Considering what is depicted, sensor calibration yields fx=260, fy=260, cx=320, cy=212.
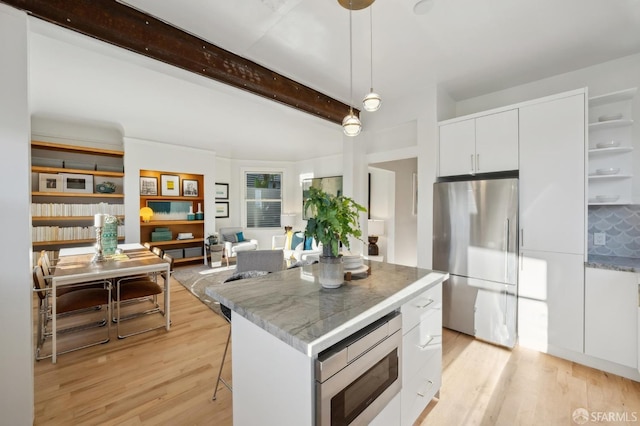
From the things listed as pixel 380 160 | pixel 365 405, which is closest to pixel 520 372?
pixel 365 405

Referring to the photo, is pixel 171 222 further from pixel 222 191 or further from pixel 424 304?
pixel 424 304

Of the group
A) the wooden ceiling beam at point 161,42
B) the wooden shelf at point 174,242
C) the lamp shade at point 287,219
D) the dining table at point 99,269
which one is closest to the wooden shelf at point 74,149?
the wooden shelf at point 174,242

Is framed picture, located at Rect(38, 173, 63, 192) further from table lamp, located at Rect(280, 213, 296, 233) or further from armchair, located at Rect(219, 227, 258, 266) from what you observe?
table lamp, located at Rect(280, 213, 296, 233)

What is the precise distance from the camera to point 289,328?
101 centimetres

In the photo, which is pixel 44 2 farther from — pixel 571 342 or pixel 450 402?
pixel 571 342

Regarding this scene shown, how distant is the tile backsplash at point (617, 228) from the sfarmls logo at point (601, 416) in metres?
1.40

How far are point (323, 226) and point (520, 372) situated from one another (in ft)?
7.44

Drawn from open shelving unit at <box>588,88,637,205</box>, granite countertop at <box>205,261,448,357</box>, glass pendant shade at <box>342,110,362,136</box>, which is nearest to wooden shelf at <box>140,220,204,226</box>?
granite countertop at <box>205,261,448,357</box>

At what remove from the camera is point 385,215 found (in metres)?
5.14

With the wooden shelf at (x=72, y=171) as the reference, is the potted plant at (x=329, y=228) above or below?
below

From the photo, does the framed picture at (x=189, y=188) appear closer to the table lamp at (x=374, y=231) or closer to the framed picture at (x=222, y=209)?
the framed picture at (x=222, y=209)

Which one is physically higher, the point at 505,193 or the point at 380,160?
the point at 380,160

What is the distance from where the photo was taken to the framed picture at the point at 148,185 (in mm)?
5441

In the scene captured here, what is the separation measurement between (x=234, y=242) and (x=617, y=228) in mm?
6375
